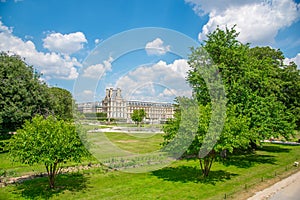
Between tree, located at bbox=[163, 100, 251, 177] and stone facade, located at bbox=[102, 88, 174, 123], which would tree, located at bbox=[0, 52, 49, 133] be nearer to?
stone facade, located at bbox=[102, 88, 174, 123]

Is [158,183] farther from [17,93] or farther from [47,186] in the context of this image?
[17,93]

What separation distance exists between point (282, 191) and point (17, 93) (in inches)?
1001

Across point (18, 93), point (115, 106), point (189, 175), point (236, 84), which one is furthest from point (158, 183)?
point (115, 106)

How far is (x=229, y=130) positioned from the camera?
13016 millimetres

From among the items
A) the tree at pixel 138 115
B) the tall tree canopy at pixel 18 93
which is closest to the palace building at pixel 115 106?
the tall tree canopy at pixel 18 93

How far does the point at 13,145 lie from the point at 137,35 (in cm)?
979

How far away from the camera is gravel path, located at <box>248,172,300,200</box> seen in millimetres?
11696

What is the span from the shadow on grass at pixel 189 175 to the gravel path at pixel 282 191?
2.66 meters

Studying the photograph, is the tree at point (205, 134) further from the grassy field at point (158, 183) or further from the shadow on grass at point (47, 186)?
the shadow on grass at point (47, 186)

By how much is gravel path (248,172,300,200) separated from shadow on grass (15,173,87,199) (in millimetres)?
9122

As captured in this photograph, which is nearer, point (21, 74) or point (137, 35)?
point (137, 35)

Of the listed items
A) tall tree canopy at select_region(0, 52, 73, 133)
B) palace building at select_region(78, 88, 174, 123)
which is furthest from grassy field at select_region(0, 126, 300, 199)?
tall tree canopy at select_region(0, 52, 73, 133)

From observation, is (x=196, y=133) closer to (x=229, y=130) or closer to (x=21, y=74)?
(x=229, y=130)

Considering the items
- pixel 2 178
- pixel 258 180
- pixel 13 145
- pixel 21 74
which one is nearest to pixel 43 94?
pixel 21 74
